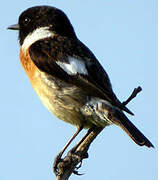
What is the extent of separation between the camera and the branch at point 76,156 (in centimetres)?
627

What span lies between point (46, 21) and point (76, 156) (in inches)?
101

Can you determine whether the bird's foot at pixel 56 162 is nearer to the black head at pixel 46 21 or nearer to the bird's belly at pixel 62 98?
the bird's belly at pixel 62 98

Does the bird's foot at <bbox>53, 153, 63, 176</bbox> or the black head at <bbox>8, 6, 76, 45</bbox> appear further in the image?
the black head at <bbox>8, 6, 76, 45</bbox>

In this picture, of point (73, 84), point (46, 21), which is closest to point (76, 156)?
point (73, 84)

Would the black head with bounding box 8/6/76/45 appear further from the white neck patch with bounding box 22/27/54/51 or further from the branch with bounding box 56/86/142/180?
the branch with bounding box 56/86/142/180

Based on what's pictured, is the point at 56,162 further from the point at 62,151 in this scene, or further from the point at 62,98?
the point at 62,98

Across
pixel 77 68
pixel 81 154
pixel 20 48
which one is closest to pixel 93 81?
pixel 77 68

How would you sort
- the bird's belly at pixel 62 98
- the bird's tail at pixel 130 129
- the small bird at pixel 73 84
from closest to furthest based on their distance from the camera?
the bird's tail at pixel 130 129 → the small bird at pixel 73 84 → the bird's belly at pixel 62 98

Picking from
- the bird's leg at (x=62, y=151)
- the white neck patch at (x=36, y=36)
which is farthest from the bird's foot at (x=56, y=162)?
the white neck patch at (x=36, y=36)

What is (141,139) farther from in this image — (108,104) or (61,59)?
(61,59)

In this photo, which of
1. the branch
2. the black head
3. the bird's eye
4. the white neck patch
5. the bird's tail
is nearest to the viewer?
the branch

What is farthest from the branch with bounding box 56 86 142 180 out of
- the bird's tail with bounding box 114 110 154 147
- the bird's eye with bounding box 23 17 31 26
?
the bird's eye with bounding box 23 17 31 26

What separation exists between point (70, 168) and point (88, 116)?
36.2 inches

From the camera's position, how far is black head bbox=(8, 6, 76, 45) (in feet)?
27.2
